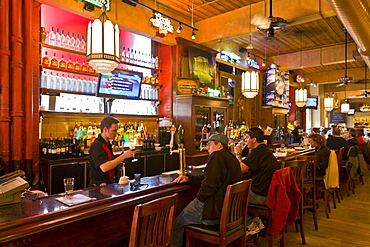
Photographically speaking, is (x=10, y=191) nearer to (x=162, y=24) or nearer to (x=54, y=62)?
(x=54, y=62)

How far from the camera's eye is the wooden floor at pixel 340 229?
3648 mm

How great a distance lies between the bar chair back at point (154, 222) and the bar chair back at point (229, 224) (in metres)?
0.54

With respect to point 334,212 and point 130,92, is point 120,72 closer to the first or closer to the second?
point 130,92

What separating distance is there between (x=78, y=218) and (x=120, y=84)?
390cm

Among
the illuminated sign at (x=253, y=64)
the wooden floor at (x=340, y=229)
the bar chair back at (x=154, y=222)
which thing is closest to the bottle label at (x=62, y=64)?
the bar chair back at (x=154, y=222)

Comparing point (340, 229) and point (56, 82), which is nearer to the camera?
point (340, 229)

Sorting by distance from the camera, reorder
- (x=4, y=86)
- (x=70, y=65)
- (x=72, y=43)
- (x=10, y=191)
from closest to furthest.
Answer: (x=10, y=191) < (x=4, y=86) < (x=70, y=65) < (x=72, y=43)

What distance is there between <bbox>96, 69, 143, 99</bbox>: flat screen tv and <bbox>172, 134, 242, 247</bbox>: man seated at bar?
10.6 feet

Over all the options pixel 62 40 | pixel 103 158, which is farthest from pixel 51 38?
pixel 103 158

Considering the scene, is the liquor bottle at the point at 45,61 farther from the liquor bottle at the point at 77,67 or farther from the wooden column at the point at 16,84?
the wooden column at the point at 16,84

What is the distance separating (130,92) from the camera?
227 inches

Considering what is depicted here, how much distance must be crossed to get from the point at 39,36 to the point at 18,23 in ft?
1.46

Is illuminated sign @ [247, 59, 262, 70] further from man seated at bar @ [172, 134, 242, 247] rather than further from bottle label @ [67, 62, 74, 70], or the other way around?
man seated at bar @ [172, 134, 242, 247]

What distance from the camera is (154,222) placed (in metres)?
1.85
